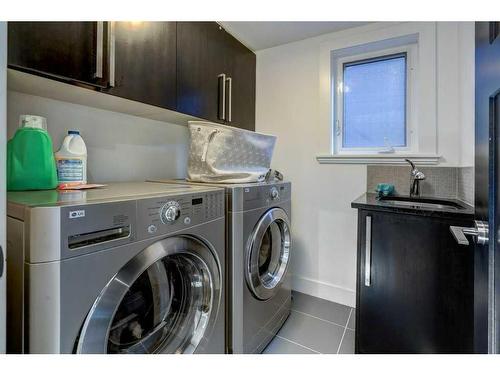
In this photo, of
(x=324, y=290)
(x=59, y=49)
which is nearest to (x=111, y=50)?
(x=59, y=49)

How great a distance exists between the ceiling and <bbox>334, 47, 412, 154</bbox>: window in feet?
0.86

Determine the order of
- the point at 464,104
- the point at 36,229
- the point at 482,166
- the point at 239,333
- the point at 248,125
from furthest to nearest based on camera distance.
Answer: the point at 248,125 < the point at 464,104 < the point at 239,333 < the point at 482,166 < the point at 36,229

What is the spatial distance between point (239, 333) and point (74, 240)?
2.83 feet

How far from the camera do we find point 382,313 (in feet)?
A: 3.90

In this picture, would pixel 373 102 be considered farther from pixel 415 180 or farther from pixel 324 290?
pixel 324 290

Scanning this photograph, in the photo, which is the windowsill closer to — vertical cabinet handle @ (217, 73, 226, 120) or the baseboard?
vertical cabinet handle @ (217, 73, 226, 120)

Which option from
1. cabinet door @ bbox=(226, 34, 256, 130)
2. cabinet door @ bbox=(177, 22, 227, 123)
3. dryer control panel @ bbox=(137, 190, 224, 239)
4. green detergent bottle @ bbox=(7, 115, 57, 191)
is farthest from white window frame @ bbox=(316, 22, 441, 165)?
green detergent bottle @ bbox=(7, 115, 57, 191)

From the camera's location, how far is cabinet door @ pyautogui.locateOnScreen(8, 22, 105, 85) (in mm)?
773

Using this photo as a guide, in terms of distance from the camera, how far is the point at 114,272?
25.8 inches

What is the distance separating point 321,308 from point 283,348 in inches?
21.9

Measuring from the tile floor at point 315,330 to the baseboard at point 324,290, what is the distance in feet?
0.13

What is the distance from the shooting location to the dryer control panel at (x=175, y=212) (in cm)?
73
